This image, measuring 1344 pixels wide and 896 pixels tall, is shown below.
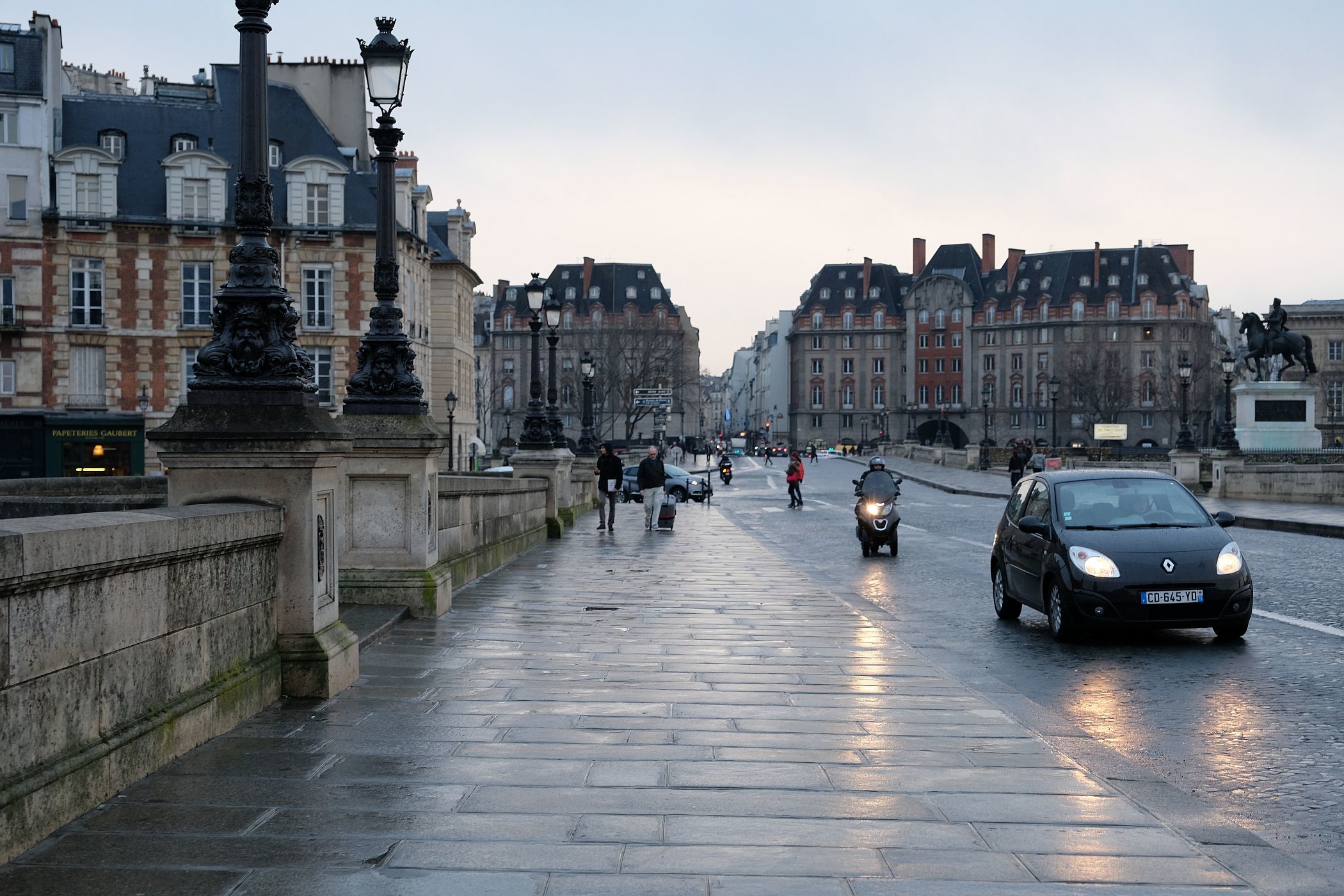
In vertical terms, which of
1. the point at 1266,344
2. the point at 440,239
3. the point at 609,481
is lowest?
the point at 609,481

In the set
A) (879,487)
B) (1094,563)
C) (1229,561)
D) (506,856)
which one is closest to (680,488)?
(879,487)

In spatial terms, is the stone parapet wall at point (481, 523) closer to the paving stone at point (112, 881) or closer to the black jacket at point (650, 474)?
the black jacket at point (650, 474)

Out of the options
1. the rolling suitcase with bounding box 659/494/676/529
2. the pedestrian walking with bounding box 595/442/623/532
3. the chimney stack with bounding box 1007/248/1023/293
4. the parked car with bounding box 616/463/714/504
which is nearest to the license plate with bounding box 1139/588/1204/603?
the pedestrian walking with bounding box 595/442/623/532

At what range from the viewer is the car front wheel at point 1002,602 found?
1364cm

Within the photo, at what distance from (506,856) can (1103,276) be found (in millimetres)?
132255

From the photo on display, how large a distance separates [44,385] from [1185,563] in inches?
1815

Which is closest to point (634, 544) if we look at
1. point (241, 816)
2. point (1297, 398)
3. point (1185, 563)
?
point (1185, 563)

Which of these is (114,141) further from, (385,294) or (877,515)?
(385,294)

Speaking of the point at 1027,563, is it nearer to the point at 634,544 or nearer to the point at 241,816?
the point at 241,816

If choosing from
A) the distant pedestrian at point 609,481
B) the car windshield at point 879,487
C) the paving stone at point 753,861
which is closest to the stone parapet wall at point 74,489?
the paving stone at point 753,861

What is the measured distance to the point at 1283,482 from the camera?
39.4m

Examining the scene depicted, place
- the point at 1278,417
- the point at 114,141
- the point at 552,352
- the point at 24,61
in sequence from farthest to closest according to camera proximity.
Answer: the point at 114,141, the point at 24,61, the point at 1278,417, the point at 552,352

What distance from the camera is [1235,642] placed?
1161 cm

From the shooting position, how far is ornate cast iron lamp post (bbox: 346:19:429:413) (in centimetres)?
1195
